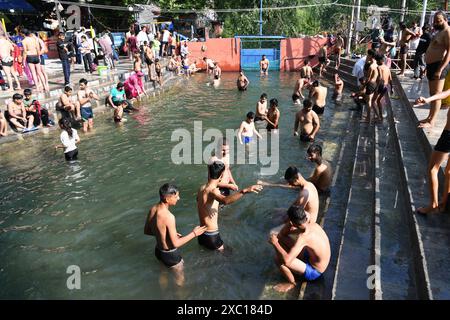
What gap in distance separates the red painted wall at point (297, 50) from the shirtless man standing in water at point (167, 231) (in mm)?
A: 21580

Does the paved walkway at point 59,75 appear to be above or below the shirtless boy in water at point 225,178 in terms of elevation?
above

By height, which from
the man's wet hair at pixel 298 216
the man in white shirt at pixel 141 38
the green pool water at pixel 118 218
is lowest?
the green pool water at pixel 118 218

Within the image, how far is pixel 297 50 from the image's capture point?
2442 centimetres

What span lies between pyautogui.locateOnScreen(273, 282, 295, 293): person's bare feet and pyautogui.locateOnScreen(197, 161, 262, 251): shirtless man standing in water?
1148 millimetres

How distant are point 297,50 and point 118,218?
68.9 ft

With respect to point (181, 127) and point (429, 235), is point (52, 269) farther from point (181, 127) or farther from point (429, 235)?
point (181, 127)

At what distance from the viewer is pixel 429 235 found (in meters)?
4.06

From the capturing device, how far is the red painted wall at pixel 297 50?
79.0 ft

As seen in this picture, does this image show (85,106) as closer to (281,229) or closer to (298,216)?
(281,229)

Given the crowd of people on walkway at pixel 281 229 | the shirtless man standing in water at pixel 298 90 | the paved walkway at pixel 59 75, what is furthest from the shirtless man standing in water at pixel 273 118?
the paved walkway at pixel 59 75

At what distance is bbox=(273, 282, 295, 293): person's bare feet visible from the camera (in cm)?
427

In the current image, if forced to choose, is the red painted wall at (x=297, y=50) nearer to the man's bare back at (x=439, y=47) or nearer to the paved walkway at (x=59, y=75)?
the paved walkway at (x=59, y=75)

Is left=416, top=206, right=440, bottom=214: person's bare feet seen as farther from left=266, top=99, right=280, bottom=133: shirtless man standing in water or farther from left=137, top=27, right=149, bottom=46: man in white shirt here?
left=137, top=27, right=149, bottom=46: man in white shirt
